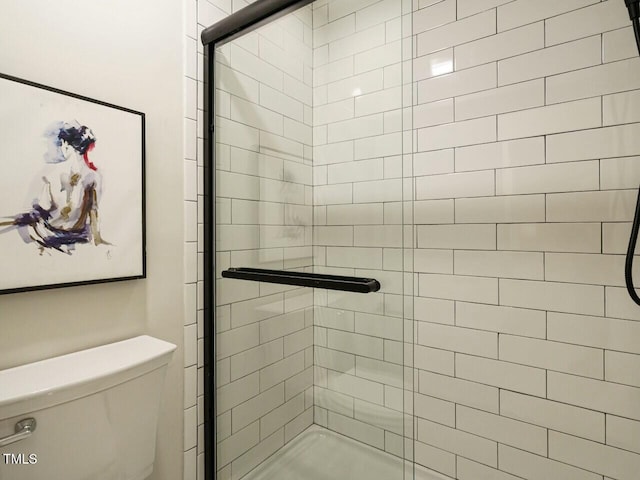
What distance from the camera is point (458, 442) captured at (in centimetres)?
152

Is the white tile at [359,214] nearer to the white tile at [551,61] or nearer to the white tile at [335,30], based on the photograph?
the white tile at [335,30]

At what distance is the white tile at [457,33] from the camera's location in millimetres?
1426

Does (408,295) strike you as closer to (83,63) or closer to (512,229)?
(512,229)

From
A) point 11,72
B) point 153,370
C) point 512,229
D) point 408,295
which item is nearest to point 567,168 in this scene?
point 512,229

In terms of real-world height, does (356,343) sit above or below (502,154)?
below

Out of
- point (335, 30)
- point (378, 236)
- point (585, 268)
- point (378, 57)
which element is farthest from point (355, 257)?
point (585, 268)

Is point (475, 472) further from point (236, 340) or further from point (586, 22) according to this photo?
point (586, 22)

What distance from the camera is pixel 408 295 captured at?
0.96m

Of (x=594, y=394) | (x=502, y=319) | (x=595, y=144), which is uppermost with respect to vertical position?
(x=595, y=144)

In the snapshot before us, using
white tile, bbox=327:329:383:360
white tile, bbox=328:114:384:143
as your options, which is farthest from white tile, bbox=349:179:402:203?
white tile, bbox=327:329:383:360

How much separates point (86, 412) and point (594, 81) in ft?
6.04

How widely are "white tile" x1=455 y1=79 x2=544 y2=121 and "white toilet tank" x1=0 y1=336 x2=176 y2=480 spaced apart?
1430 mm

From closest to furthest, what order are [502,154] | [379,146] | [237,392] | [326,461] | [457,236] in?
1. [379,146]
2. [326,461]
3. [237,392]
4. [502,154]
5. [457,236]

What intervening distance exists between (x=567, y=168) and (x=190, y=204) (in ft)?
4.49
